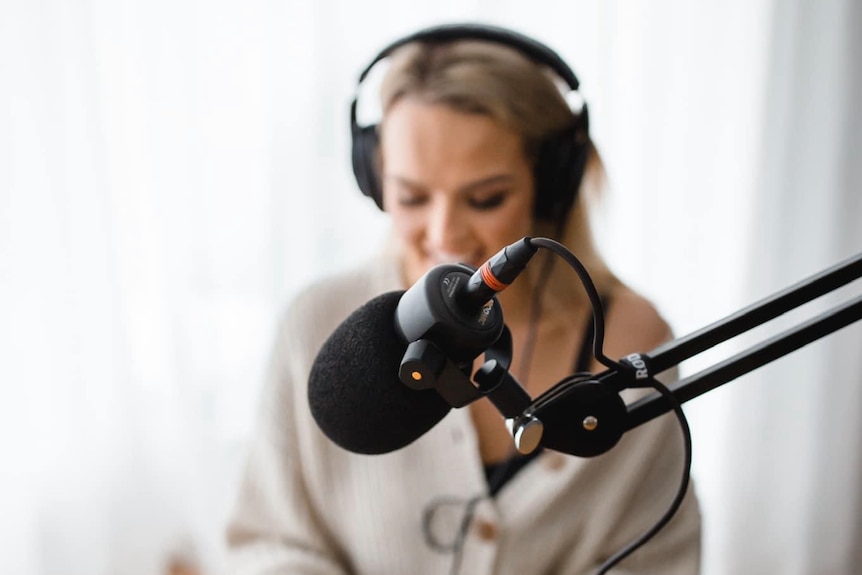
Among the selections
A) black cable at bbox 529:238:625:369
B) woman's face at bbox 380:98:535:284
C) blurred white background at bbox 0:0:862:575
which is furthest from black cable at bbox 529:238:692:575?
blurred white background at bbox 0:0:862:575

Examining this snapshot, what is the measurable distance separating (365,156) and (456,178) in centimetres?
10

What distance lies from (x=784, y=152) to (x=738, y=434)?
0.46m

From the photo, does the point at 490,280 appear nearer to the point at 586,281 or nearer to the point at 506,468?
the point at 586,281

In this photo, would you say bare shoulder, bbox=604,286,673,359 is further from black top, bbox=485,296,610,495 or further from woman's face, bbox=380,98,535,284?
woman's face, bbox=380,98,535,284

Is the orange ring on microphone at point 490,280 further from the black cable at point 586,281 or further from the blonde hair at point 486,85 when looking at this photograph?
the blonde hair at point 486,85

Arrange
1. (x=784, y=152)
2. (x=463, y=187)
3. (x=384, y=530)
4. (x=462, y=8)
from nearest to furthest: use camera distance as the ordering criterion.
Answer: (x=463, y=187)
(x=384, y=530)
(x=784, y=152)
(x=462, y=8)

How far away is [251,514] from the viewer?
2.94 feet

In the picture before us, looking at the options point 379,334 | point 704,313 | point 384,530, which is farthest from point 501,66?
point 704,313

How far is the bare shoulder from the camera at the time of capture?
0.79 meters

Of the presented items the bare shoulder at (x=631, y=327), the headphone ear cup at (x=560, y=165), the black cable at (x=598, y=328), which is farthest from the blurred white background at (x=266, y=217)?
the black cable at (x=598, y=328)

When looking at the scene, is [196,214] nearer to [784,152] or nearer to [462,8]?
[462,8]

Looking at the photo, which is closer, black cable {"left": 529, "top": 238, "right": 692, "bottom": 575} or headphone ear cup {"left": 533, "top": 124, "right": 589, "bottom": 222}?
black cable {"left": 529, "top": 238, "right": 692, "bottom": 575}

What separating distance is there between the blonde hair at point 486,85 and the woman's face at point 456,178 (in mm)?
10

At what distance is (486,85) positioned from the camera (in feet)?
2.24
